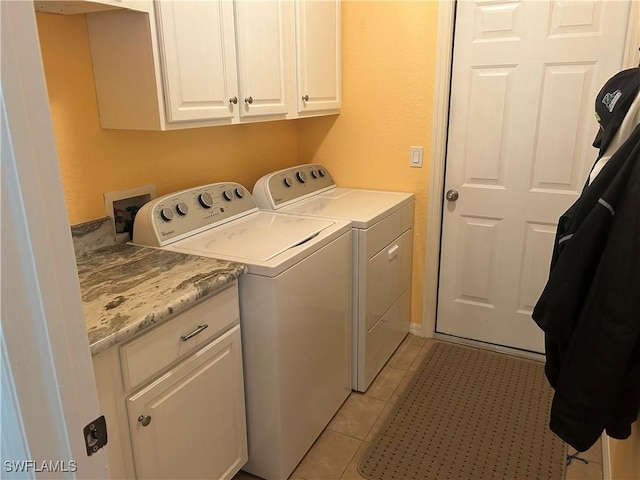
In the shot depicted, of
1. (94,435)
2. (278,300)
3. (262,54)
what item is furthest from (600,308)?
(262,54)

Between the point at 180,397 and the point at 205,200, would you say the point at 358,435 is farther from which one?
the point at 205,200

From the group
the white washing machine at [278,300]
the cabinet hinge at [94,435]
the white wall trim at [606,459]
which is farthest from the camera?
the white wall trim at [606,459]

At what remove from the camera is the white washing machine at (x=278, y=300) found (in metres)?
1.76

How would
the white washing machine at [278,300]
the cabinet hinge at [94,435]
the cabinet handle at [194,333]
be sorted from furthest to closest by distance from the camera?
1. the white washing machine at [278,300]
2. the cabinet handle at [194,333]
3. the cabinet hinge at [94,435]

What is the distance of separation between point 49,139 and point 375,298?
204 centimetres

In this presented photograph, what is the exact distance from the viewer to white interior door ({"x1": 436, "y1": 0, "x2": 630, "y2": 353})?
2365 mm

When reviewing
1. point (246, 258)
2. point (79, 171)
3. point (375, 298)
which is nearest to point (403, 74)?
point (375, 298)

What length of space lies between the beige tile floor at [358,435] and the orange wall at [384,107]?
56cm

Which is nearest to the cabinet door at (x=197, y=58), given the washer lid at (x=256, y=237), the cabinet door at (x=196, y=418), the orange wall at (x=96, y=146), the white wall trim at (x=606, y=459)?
the orange wall at (x=96, y=146)

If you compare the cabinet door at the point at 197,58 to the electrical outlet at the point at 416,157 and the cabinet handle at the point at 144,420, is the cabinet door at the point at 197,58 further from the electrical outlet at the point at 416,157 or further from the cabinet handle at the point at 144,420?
the electrical outlet at the point at 416,157

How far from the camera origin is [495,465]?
2.00m

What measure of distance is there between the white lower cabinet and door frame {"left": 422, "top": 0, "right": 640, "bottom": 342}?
1531 mm

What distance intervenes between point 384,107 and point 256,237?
1.29 m

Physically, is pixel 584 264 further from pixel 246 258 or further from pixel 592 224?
pixel 246 258
